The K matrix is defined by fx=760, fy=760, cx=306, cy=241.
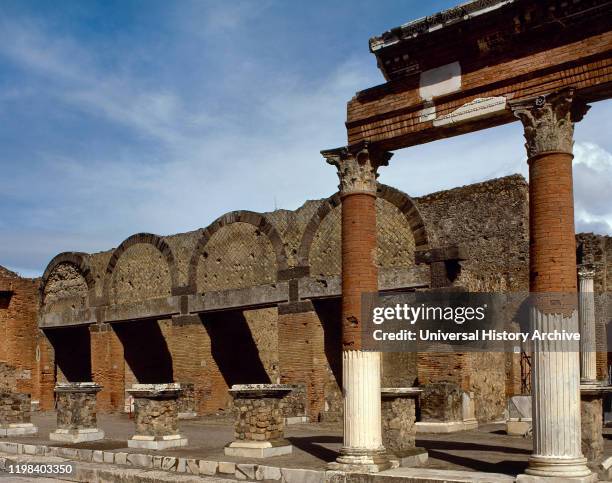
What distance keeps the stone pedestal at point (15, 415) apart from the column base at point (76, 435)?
1.63 m

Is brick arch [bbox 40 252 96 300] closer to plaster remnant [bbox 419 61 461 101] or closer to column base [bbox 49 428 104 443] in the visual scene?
column base [bbox 49 428 104 443]

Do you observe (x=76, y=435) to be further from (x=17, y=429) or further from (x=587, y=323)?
(x=587, y=323)

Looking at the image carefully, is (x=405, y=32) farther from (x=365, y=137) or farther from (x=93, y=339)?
(x=93, y=339)

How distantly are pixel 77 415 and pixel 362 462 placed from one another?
610 centimetres

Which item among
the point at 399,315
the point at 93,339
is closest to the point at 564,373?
the point at 399,315

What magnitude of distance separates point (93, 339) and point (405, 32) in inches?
585

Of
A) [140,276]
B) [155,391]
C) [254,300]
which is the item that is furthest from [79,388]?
[140,276]

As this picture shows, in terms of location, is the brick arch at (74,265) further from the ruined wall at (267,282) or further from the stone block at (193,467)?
the stone block at (193,467)

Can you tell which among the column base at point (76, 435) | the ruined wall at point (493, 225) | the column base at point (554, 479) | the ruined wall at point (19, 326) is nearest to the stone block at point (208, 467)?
the column base at point (554, 479)

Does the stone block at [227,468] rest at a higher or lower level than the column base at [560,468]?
lower

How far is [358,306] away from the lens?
813 cm

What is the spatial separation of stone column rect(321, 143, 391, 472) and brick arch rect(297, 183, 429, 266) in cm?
479

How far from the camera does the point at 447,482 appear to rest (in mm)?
Answer: 6719

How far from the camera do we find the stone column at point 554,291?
643 centimetres
